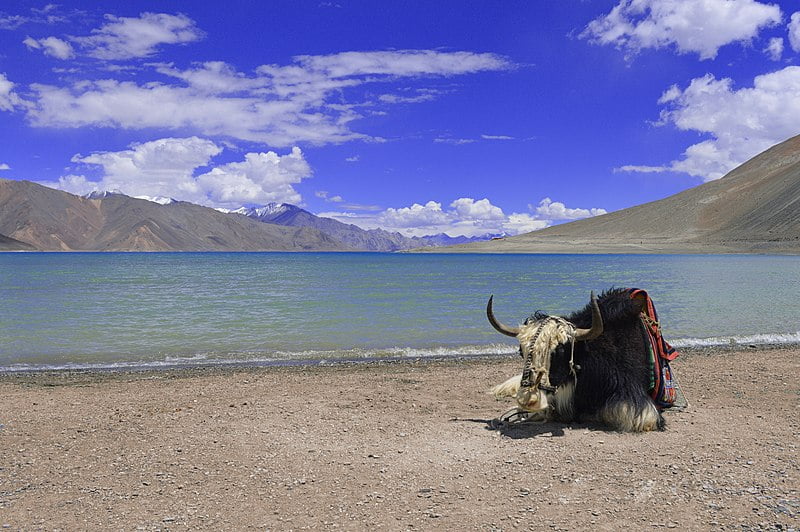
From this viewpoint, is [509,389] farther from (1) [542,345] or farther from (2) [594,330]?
(2) [594,330]

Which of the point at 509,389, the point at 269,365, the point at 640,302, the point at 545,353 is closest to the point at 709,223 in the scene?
the point at 269,365

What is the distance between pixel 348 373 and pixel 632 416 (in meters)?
5.06

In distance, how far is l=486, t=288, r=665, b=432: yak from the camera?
198 inches

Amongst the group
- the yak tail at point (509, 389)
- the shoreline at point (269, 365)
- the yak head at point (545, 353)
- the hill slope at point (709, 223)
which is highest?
the hill slope at point (709, 223)

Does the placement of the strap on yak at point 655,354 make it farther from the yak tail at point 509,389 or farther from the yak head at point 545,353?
the yak tail at point 509,389

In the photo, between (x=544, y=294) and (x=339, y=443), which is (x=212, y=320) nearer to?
(x=339, y=443)

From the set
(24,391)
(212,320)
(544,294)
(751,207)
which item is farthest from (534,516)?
(751,207)

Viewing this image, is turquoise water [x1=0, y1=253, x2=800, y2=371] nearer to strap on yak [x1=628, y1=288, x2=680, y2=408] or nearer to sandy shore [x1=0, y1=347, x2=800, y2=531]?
sandy shore [x1=0, y1=347, x2=800, y2=531]

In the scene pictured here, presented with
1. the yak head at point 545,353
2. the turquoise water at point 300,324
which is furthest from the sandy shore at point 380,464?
the turquoise water at point 300,324

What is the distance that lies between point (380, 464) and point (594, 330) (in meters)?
2.07

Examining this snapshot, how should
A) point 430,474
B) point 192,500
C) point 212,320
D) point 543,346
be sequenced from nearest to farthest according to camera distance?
point 192,500 < point 430,474 < point 543,346 < point 212,320

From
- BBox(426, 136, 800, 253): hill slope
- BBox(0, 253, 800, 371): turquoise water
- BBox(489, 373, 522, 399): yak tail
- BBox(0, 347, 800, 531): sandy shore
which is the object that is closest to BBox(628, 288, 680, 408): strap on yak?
BBox(0, 347, 800, 531): sandy shore

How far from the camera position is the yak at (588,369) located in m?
5.03

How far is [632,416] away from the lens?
5297 millimetres
